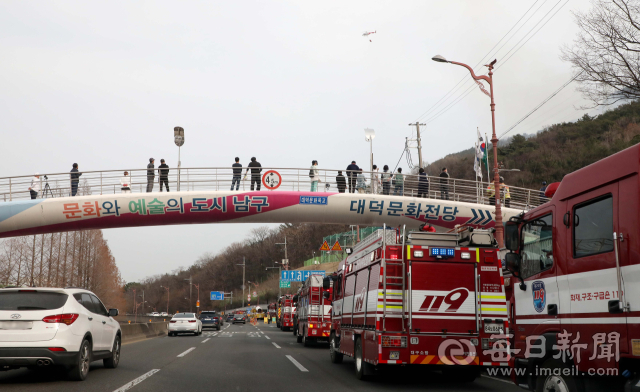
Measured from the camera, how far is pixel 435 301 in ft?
33.6

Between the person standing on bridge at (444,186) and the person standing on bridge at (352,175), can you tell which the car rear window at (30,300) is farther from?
the person standing on bridge at (444,186)

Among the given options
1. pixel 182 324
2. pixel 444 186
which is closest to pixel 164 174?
pixel 182 324

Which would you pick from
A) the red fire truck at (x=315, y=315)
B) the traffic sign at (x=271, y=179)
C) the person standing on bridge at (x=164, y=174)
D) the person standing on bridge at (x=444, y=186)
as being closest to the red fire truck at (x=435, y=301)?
the red fire truck at (x=315, y=315)

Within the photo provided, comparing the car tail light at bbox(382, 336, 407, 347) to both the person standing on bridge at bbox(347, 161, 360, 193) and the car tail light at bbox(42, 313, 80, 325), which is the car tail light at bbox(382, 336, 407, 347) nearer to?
the car tail light at bbox(42, 313, 80, 325)

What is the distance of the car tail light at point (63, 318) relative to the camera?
10.1 metres

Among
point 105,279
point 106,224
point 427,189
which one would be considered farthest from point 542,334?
point 105,279

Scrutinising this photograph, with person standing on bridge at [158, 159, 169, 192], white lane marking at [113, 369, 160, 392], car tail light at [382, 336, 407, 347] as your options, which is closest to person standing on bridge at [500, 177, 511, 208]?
person standing on bridge at [158, 159, 169, 192]

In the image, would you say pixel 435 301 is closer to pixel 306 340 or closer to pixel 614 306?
pixel 614 306

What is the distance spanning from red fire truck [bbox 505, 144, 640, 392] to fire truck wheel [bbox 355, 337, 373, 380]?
13.8 ft

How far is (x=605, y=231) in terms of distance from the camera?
5.65 m

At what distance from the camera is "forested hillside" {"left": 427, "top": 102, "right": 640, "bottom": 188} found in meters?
70.1

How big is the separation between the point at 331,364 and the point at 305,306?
9798mm

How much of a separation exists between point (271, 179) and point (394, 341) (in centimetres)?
1779

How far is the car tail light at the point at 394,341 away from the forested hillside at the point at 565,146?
60.7m
